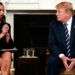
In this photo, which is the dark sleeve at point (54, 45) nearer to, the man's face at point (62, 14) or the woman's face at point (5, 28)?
the man's face at point (62, 14)

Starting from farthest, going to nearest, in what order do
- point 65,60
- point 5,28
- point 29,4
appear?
1. point 29,4
2. point 5,28
3. point 65,60

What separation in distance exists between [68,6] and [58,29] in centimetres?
23

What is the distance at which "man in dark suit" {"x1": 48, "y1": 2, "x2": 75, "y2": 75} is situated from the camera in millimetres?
3170

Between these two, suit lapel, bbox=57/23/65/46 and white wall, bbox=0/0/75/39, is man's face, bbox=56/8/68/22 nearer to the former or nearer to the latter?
suit lapel, bbox=57/23/65/46

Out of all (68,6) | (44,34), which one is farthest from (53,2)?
(68,6)

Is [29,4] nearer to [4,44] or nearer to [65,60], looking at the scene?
[4,44]

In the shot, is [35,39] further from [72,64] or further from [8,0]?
[72,64]

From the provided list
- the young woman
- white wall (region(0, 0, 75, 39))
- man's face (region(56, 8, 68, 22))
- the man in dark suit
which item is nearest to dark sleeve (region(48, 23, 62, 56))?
the man in dark suit

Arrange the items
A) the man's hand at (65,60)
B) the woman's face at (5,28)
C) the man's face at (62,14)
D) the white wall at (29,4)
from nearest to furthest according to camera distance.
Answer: the man's hand at (65,60)
the man's face at (62,14)
the woman's face at (5,28)
the white wall at (29,4)

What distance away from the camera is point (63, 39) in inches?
126

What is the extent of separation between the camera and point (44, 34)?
6.46 m

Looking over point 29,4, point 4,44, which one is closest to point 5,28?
point 4,44

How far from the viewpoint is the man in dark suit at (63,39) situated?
3170 mm

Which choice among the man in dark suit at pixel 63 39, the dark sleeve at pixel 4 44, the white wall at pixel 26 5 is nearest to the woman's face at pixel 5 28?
the dark sleeve at pixel 4 44
